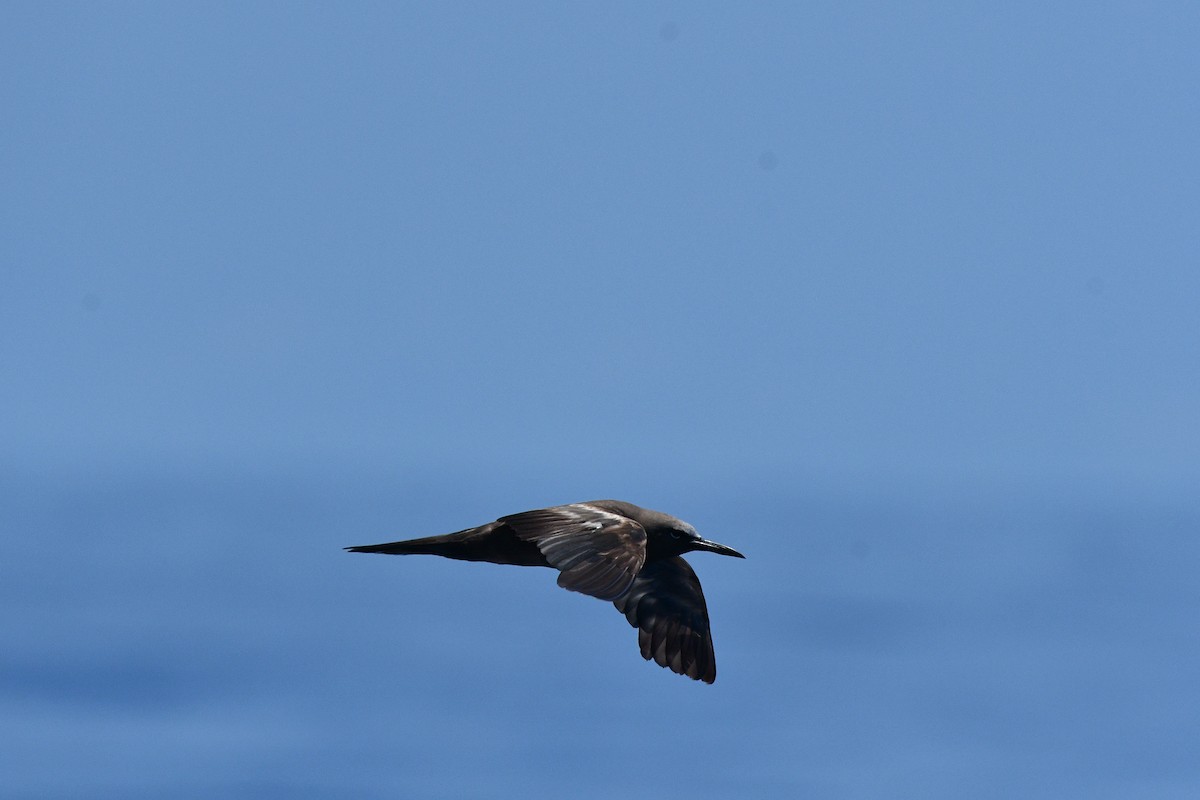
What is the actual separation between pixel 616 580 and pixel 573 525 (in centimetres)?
176

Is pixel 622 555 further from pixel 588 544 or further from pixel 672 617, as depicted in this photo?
pixel 672 617

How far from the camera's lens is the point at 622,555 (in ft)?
57.5

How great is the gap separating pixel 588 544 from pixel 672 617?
11.2 feet

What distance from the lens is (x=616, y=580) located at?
16.8 metres

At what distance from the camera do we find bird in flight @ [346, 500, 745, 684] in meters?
17.2

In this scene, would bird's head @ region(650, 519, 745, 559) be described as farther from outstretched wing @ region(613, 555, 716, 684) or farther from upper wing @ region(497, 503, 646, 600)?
outstretched wing @ region(613, 555, 716, 684)

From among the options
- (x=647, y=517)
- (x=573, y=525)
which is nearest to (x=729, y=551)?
(x=647, y=517)

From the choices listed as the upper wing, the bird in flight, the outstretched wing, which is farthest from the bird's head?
the outstretched wing

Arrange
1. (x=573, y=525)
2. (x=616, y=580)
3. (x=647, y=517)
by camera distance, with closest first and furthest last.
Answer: (x=616, y=580)
(x=573, y=525)
(x=647, y=517)

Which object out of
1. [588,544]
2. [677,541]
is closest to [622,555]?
[588,544]

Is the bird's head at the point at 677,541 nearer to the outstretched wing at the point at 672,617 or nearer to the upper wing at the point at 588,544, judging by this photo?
the upper wing at the point at 588,544

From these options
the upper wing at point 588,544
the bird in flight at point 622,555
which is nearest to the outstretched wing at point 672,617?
the bird in flight at point 622,555

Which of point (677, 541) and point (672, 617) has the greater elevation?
point (677, 541)

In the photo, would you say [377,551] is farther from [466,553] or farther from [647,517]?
[647,517]
